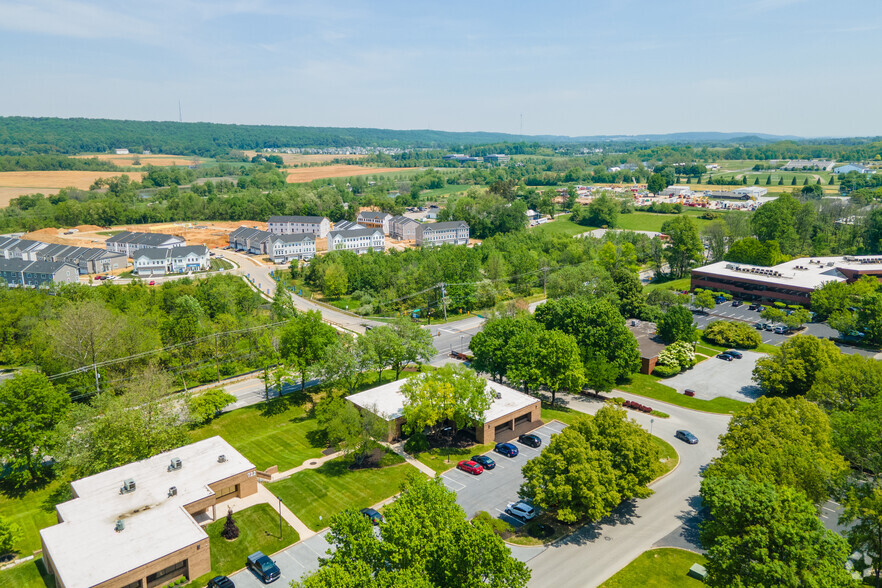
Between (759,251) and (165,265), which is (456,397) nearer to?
(759,251)

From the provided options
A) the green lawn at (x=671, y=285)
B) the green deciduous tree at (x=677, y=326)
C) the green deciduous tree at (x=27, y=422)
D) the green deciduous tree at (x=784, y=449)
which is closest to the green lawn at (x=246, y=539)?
the green deciduous tree at (x=27, y=422)

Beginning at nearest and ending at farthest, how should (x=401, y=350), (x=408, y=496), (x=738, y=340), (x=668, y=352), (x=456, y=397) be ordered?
(x=408, y=496) < (x=456, y=397) < (x=401, y=350) < (x=668, y=352) < (x=738, y=340)

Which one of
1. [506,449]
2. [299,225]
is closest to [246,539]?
[506,449]

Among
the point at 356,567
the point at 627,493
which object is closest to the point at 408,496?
the point at 356,567

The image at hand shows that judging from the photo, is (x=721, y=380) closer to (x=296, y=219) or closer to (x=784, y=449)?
(x=784, y=449)

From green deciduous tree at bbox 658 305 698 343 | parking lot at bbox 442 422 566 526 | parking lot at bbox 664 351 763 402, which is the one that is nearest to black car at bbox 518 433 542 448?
parking lot at bbox 442 422 566 526

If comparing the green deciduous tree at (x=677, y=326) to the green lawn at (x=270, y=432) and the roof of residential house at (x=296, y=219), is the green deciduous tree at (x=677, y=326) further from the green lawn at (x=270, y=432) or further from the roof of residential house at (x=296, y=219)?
the roof of residential house at (x=296, y=219)
